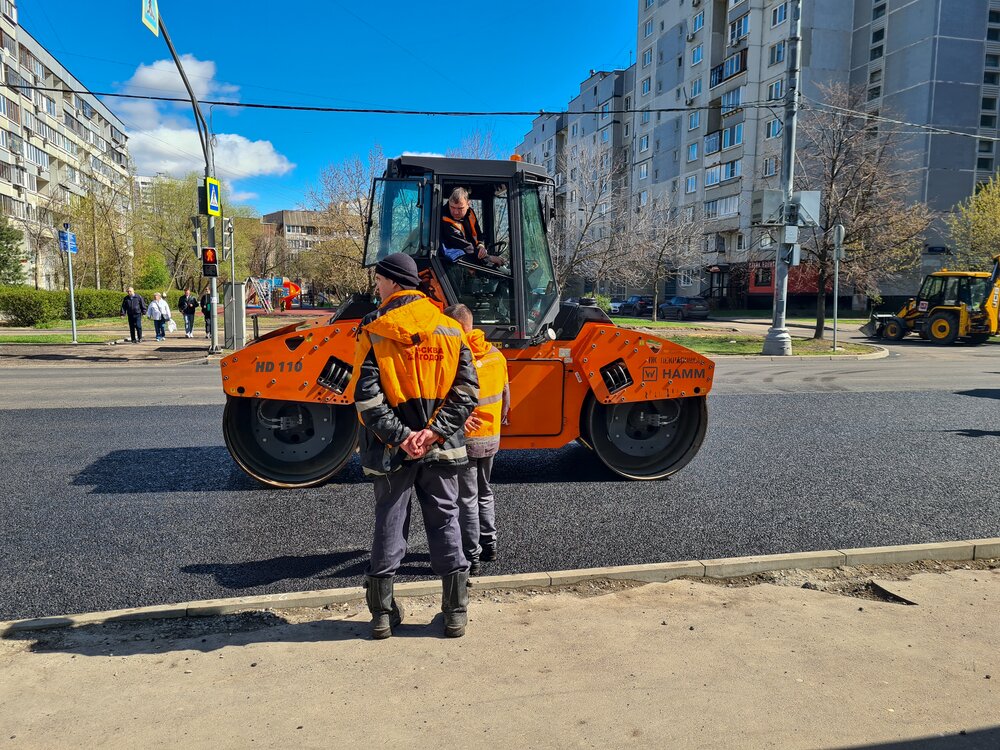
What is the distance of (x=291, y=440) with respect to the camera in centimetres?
602

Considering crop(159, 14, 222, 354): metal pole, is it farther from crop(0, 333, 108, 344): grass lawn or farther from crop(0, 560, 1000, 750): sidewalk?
crop(0, 560, 1000, 750): sidewalk

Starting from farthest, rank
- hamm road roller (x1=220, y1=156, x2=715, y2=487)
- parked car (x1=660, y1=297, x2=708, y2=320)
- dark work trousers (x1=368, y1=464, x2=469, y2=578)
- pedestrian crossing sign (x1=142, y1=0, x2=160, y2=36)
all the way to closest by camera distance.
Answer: parked car (x1=660, y1=297, x2=708, y2=320) < pedestrian crossing sign (x1=142, y1=0, x2=160, y2=36) < hamm road roller (x1=220, y1=156, x2=715, y2=487) < dark work trousers (x1=368, y1=464, x2=469, y2=578)

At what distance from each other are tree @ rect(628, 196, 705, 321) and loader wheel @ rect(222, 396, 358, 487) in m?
35.0

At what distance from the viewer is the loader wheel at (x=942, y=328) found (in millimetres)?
23297

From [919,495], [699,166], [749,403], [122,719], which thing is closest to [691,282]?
[699,166]

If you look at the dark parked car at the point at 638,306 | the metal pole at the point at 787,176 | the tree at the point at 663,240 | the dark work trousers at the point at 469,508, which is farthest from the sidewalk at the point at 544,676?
the dark parked car at the point at 638,306

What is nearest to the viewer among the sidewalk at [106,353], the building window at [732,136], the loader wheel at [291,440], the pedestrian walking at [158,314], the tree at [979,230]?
the loader wheel at [291,440]

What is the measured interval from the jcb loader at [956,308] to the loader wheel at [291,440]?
23.7 meters

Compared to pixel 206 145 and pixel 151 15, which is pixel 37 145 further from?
pixel 151 15

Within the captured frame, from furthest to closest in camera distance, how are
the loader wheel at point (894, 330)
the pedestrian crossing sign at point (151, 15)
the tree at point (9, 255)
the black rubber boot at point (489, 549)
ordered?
the tree at point (9, 255) → the loader wheel at point (894, 330) → the pedestrian crossing sign at point (151, 15) → the black rubber boot at point (489, 549)

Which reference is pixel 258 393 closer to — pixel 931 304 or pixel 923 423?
pixel 923 423

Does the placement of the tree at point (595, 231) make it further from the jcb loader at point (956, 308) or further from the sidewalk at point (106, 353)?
the sidewalk at point (106, 353)

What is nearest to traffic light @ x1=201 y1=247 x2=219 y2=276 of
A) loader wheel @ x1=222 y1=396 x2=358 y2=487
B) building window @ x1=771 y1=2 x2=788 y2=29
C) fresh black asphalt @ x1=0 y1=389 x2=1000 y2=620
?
fresh black asphalt @ x1=0 y1=389 x2=1000 y2=620

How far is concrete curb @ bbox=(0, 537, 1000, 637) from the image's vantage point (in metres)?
3.57
